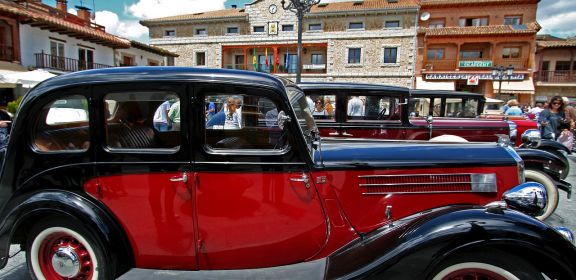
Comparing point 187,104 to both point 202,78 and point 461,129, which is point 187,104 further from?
point 461,129

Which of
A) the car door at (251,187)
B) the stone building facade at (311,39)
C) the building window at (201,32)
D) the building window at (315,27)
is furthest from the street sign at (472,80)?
the car door at (251,187)

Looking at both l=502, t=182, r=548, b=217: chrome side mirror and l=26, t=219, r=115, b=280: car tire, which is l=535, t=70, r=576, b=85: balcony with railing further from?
l=26, t=219, r=115, b=280: car tire

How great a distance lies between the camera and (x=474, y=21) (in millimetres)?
29219

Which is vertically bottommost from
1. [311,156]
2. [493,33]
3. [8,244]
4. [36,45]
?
[8,244]

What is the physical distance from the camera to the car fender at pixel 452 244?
5.96 ft

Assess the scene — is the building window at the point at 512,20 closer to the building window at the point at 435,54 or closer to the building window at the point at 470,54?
the building window at the point at 470,54

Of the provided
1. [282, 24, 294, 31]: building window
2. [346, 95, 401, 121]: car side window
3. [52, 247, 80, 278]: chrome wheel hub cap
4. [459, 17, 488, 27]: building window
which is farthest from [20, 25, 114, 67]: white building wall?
[459, 17, 488, 27]: building window

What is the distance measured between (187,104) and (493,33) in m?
30.6

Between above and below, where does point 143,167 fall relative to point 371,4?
below

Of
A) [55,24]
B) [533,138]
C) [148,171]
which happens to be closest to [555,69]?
[533,138]

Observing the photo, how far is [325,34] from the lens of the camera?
29.7 meters

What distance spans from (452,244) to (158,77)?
7.00 feet

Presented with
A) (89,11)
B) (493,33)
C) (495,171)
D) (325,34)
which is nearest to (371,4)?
(325,34)

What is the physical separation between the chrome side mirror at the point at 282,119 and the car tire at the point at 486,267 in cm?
129
